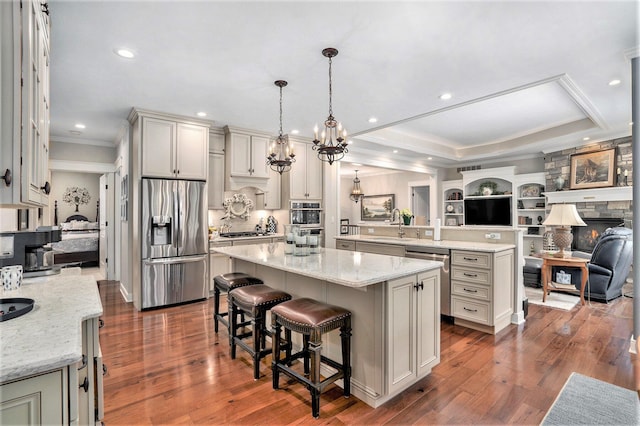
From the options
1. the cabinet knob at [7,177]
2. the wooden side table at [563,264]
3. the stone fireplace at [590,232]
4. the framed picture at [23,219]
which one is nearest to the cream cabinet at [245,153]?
the framed picture at [23,219]

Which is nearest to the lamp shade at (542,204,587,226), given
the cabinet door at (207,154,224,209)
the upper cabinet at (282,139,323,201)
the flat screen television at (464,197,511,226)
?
the flat screen television at (464,197,511,226)

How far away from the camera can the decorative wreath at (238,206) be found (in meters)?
5.36

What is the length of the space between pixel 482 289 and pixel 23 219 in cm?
435

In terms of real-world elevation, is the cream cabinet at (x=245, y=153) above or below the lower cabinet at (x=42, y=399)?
above

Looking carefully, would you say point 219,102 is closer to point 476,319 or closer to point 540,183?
point 476,319

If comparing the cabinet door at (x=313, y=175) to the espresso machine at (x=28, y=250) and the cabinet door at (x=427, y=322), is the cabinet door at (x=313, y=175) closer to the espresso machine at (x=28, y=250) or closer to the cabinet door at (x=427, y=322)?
the cabinet door at (x=427, y=322)

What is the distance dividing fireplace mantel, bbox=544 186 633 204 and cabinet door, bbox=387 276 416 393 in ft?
19.3

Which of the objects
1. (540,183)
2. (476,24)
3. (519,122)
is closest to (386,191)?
(540,183)

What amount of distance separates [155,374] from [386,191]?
9.40 meters

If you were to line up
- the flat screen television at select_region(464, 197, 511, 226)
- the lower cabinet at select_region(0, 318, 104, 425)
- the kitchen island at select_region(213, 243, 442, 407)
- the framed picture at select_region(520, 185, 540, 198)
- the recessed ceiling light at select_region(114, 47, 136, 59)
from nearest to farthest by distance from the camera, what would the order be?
the lower cabinet at select_region(0, 318, 104, 425) < the kitchen island at select_region(213, 243, 442, 407) < the recessed ceiling light at select_region(114, 47, 136, 59) < the framed picture at select_region(520, 185, 540, 198) < the flat screen television at select_region(464, 197, 511, 226)

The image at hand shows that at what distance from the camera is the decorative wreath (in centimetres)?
536

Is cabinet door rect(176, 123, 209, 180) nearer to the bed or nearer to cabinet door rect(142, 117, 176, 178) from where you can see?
cabinet door rect(142, 117, 176, 178)

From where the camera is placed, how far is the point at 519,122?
5.71m

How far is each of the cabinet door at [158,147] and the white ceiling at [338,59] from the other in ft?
0.85
